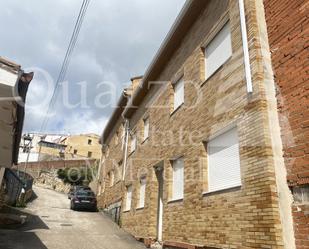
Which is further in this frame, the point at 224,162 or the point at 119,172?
the point at 119,172

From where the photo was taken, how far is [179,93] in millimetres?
11875

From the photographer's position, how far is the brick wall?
5.41m

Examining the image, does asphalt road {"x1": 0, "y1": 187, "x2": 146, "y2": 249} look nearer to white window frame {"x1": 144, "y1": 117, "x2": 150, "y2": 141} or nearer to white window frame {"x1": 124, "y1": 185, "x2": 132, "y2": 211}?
white window frame {"x1": 124, "y1": 185, "x2": 132, "y2": 211}

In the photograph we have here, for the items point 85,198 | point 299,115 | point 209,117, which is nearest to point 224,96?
point 209,117

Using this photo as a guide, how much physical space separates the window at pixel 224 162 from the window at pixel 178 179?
191 cm

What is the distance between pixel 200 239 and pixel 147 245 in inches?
176

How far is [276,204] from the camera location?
18.2 ft

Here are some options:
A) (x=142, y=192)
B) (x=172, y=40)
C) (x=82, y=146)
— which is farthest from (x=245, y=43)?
(x=82, y=146)

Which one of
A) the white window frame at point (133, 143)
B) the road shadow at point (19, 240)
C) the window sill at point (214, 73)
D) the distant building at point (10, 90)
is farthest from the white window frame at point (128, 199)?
the distant building at point (10, 90)

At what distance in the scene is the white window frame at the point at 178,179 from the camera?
1008cm

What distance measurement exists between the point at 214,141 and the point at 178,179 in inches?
105

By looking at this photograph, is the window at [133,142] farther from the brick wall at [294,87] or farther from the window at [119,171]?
the brick wall at [294,87]

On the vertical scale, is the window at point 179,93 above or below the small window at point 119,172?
above

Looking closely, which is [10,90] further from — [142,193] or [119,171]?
[119,171]
